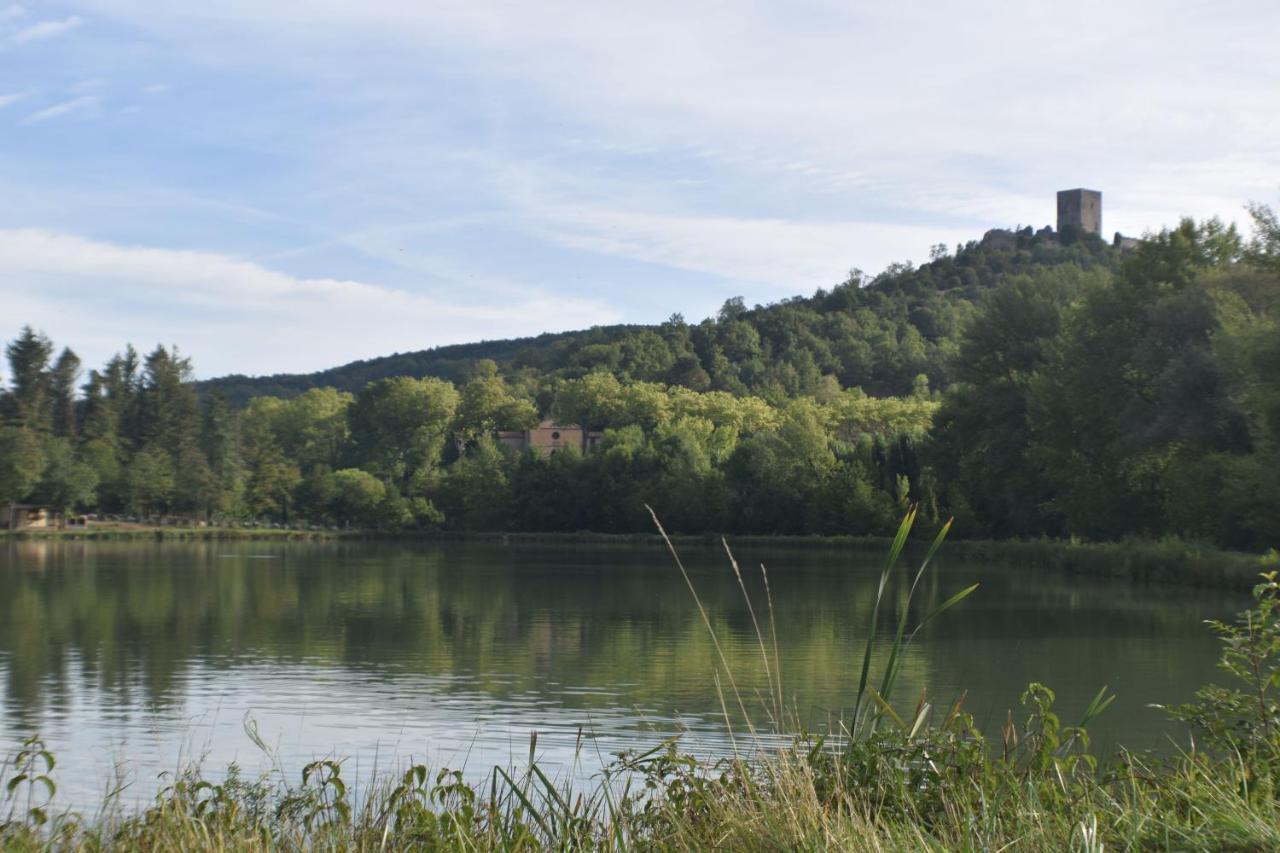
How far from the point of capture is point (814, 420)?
8731 cm

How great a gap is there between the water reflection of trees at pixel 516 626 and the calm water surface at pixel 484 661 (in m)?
0.10

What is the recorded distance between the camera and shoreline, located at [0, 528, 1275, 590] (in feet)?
114

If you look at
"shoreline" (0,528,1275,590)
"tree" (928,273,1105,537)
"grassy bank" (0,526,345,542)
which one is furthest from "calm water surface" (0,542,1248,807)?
"grassy bank" (0,526,345,542)

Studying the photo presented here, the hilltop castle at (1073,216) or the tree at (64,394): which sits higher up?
the hilltop castle at (1073,216)

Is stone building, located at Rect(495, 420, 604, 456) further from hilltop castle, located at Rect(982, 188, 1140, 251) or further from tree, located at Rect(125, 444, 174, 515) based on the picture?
hilltop castle, located at Rect(982, 188, 1140, 251)

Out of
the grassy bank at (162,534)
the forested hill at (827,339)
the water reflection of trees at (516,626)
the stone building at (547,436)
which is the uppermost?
the forested hill at (827,339)

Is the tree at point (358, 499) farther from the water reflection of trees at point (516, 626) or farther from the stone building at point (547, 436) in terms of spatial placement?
the water reflection of trees at point (516, 626)

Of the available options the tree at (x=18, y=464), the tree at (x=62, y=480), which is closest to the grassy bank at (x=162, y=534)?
the tree at (x=62, y=480)

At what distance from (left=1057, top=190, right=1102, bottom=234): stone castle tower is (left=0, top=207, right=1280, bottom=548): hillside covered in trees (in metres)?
4.21

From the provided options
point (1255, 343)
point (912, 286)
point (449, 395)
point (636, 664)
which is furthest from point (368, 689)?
point (912, 286)

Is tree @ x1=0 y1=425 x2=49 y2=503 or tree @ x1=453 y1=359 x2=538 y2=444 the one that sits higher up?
tree @ x1=453 y1=359 x2=538 y2=444

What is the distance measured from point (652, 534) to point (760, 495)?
33.3ft

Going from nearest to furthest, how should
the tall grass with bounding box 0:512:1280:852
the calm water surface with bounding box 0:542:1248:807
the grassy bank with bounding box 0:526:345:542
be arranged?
the tall grass with bounding box 0:512:1280:852, the calm water surface with bounding box 0:542:1248:807, the grassy bank with bounding box 0:526:345:542

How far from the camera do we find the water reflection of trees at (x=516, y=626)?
19016 mm
